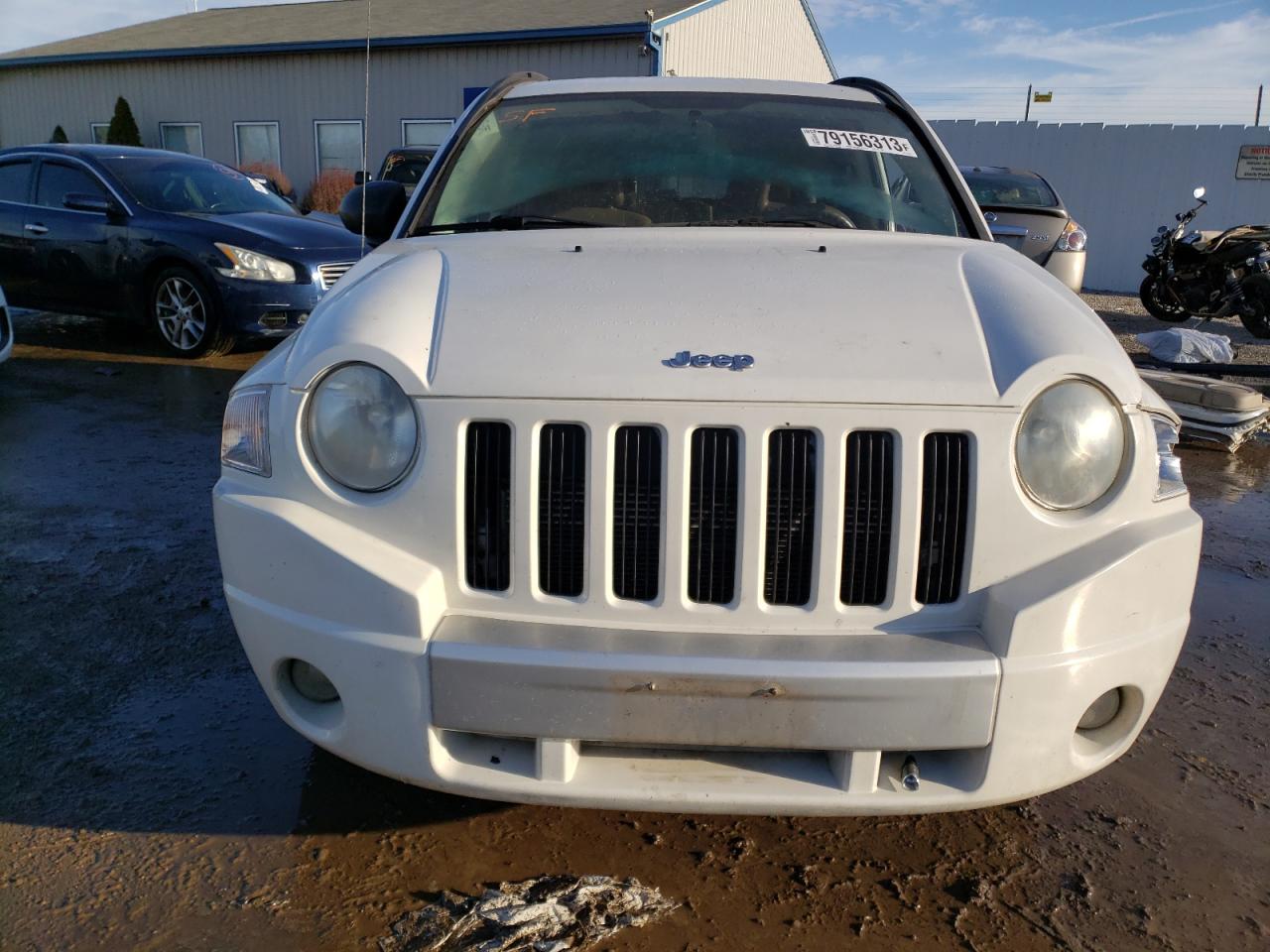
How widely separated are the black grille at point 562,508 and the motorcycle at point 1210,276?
10.7m

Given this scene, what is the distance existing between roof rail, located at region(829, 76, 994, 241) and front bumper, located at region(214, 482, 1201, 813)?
1.40 metres

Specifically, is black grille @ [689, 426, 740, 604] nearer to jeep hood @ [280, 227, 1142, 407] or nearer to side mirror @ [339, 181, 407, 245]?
jeep hood @ [280, 227, 1142, 407]

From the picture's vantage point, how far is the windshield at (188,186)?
27.3 feet

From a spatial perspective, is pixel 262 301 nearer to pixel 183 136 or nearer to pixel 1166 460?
pixel 1166 460

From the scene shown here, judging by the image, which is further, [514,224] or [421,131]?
[421,131]

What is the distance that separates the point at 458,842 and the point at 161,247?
6.86 m

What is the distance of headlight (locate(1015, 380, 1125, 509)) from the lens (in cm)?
202

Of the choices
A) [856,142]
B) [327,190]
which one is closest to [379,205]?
[856,142]

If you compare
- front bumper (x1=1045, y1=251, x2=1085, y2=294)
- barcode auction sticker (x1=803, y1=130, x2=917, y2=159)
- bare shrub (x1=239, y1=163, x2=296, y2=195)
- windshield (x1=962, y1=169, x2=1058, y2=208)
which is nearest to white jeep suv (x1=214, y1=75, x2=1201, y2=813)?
barcode auction sticker (x1=803, y1=130, x2=917, y2=159)

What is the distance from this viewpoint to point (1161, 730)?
117 inches

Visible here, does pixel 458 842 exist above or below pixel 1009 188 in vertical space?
below

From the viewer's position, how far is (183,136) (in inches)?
939

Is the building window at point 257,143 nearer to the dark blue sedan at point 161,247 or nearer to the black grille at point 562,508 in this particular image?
the dark blue sedan at point 161,247

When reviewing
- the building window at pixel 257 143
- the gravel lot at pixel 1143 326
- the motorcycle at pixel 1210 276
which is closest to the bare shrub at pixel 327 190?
the building window at pixel 257 143
